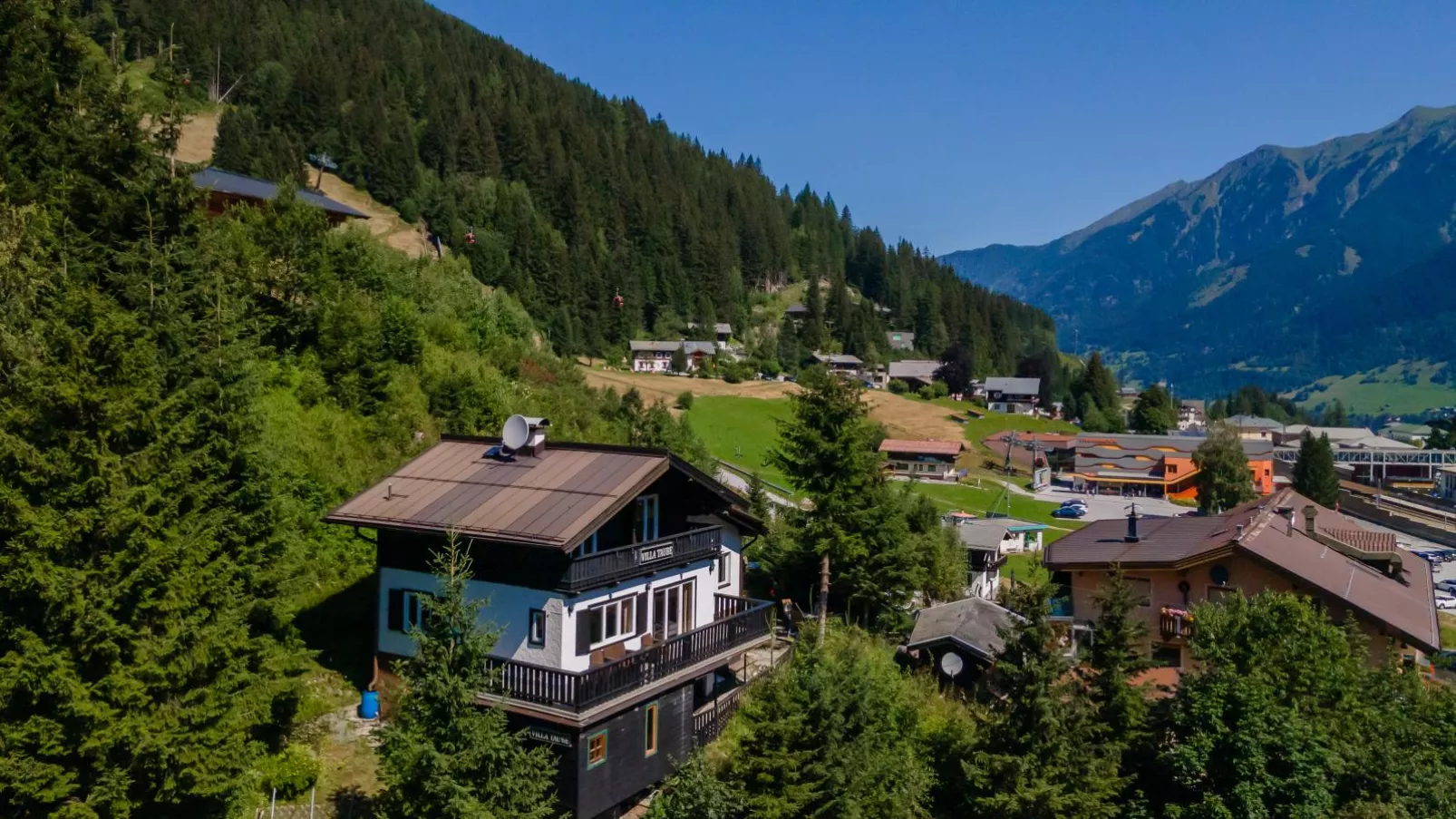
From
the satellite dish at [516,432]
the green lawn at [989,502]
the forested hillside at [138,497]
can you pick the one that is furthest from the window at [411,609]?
the green lawn at [989,502]

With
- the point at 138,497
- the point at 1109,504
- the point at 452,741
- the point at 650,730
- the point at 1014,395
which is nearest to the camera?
the point at 452,741

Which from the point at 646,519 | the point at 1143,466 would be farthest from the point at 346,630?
the point at 1143,466

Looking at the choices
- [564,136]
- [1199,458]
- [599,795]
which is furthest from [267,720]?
[564,136]

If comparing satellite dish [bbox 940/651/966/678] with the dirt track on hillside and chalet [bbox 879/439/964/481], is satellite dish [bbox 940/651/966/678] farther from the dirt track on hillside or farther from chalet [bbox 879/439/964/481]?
chalet [bbox 879/439/964/481]

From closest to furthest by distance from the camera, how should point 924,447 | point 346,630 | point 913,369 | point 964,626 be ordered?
point 346,630 → point 964,626 → point 924,447 → point 913,369

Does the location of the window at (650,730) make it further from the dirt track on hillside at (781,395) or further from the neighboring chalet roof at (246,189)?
→ the dirt track on hillside at (781,395)

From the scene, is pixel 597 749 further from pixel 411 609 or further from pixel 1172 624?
pixel 1172 624

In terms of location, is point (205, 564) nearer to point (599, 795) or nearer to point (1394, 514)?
point (599, 795)
